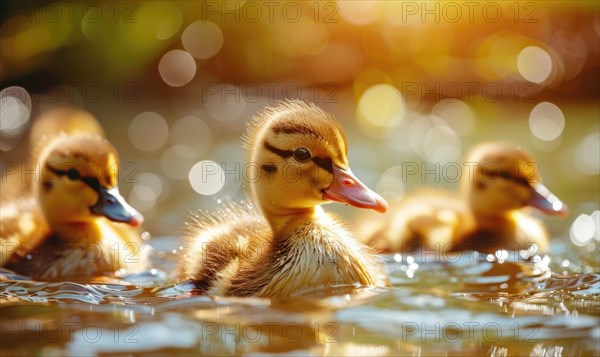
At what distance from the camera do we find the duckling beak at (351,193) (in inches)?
163

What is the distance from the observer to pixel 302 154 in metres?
4.24

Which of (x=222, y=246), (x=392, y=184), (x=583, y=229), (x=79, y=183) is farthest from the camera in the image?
(x=392, y=184)

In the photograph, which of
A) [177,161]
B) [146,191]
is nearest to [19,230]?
[146,191]

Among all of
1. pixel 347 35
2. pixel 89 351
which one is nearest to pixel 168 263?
pixel 89 351

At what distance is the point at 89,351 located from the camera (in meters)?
3.14

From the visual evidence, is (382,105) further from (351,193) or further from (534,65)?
(351,193)

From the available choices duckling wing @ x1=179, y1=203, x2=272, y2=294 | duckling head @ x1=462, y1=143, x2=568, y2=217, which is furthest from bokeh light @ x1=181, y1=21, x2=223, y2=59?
duckling wing @ x1=179, y1=203, x2=272, y2=294

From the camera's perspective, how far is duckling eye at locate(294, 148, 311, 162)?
4230 mm

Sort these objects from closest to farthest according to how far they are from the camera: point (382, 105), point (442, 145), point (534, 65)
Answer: point (442, 145) → point (382, 105) → point (534, 65)

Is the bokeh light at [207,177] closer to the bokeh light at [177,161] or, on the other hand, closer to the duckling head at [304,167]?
the bokeh light at [177,161]

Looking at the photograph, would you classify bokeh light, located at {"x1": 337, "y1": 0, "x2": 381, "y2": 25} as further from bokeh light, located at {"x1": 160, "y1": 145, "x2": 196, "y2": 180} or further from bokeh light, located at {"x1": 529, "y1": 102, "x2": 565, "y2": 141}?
bokeh light, located at {"x1": 160, "y1": 145, "x2": 196, "y2": 180}

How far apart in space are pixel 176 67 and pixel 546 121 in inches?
158

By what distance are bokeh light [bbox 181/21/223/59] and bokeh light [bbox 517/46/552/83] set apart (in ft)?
10.8

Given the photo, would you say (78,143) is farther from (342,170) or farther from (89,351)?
(89,351)
